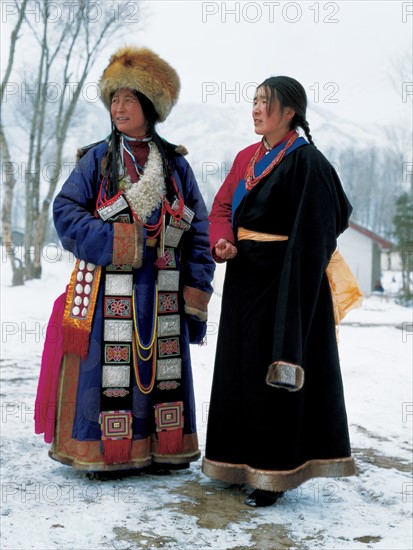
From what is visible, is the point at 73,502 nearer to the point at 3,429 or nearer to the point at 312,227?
the point at 3,429

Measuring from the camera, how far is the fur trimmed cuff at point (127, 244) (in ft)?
11.1

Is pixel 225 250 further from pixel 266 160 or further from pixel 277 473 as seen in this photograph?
pixel 277 473

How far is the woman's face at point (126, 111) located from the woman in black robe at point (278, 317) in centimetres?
65

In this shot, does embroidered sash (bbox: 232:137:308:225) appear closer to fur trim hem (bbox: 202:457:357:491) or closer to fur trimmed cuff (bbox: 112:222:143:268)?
fur trimmed cuff (bbox: 112:222:143:268)

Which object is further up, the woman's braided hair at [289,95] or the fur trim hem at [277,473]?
the woman's braided hair at [289,95]

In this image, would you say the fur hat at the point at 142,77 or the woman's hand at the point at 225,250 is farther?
the fur hat at the point at 142,77

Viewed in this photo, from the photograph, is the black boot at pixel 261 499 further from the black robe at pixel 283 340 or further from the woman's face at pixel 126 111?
the woman's face at pixel 126 111

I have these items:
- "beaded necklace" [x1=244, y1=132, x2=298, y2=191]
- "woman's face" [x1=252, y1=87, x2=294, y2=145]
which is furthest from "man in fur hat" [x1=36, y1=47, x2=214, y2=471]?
"woman's face" [x1=252, y1=87, x2=294, y2=145]

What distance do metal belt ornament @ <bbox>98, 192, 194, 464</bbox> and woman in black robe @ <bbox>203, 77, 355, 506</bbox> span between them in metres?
0.33

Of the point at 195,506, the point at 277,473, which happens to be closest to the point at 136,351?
the point at 195,506

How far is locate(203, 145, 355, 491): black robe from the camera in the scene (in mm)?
3100

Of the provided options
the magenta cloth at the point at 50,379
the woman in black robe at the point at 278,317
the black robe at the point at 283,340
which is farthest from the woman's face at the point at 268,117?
the magenta cloth at the point at 50,379

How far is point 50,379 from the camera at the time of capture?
3600 millimetres

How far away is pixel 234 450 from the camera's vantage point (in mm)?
3291
